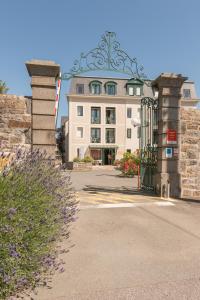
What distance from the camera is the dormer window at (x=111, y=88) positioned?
1508 inches

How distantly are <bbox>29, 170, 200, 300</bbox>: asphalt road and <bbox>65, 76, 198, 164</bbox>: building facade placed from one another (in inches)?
1243

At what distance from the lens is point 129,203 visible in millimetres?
7465

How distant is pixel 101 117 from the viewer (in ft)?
125

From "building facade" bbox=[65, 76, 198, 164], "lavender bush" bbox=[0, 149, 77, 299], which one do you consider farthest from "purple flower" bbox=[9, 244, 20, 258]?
"building facade" bbox=[65, 76, 198, 164]

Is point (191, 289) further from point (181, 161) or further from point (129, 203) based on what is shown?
point (181, 161)

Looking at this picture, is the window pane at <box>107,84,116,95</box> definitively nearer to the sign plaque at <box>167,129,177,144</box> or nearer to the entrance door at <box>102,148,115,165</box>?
the entrance door at <box>102,148,115,165</box>

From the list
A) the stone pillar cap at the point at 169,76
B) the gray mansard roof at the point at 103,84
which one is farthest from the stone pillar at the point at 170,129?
the gray mansard roof at the point at 103,84

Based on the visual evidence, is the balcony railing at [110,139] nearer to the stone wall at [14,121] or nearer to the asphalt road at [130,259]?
the stone wall at [14,121]

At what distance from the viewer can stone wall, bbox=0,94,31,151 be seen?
Answer: 23.6 ft

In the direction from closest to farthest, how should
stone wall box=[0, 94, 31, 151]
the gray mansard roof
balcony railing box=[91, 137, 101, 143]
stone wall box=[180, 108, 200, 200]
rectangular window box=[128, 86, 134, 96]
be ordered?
stone wall box=[0, 94, 31, 151] < stone wall box=[180, 108, 200, 200] < the gray mansard roof < balcony railing box=[91, 137, 101, 143] < rectangular window box=[128, 86, 134, 96]

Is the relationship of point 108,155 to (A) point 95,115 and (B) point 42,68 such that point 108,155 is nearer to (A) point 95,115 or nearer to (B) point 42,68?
(A) point 95,115

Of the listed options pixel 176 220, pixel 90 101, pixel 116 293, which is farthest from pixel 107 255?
pixel 90 101

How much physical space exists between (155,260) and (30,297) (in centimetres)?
193

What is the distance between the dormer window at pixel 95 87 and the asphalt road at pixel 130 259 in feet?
109
